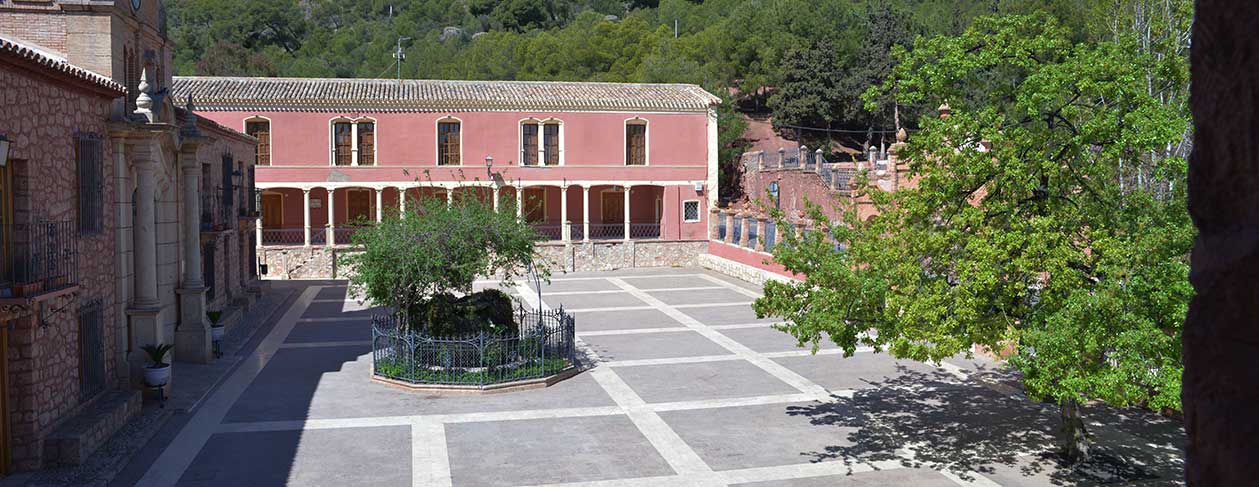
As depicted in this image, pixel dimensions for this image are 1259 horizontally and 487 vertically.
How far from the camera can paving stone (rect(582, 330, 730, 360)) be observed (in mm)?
19062

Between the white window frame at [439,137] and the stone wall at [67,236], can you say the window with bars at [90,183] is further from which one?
the white window frame at [439,137]

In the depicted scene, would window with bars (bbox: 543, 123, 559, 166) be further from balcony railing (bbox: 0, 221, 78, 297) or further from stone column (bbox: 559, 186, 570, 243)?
balcony railing (bbox: 0, 221, 78, 297)

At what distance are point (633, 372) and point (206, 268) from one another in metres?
10.5

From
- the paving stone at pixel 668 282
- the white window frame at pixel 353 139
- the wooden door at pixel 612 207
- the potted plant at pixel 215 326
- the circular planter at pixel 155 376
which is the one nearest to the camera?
the circular planter at pixel 155 376

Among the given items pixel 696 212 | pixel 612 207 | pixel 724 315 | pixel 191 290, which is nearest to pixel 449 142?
pixel 612 207

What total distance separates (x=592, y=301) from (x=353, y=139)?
45.1 ft

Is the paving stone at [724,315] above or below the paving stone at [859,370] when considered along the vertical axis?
above

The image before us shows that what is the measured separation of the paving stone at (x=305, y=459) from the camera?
1107 centimetres

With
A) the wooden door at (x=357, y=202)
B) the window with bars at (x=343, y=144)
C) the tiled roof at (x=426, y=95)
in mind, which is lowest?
the wooden door at (x=357, y=202)

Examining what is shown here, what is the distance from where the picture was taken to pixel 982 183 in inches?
410

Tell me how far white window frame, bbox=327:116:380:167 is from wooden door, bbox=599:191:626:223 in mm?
9498

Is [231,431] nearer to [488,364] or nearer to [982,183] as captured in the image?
[488,364]

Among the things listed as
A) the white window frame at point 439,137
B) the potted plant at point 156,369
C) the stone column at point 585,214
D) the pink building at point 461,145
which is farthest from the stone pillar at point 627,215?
the potted plant at point 156,369

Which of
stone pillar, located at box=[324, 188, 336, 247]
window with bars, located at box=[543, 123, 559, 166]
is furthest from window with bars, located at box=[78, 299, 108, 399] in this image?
window with bars, located at box=[543, 123, 559, 166]
